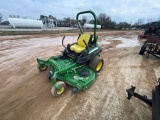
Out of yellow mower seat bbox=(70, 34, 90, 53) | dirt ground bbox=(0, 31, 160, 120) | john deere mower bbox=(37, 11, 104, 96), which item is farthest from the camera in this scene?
yellow mower seat bbox=(70, 34, 90, 53)

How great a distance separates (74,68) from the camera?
3217mm

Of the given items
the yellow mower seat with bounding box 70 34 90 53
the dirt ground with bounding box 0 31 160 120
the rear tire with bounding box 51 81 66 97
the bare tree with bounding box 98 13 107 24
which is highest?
the bare tree with bounding box 98 13 107 24

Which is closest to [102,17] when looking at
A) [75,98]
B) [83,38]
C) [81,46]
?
[83,38]

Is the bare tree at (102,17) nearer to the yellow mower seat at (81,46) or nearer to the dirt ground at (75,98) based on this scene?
the yellow mower seat at (81,46)

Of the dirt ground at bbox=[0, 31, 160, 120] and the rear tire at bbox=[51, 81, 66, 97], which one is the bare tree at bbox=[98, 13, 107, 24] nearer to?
the dirt ground at bbox=[0, 31, 160, 120]

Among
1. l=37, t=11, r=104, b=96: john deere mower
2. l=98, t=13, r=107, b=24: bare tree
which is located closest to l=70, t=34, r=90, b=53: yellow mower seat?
l=37, t=11, r=104, b=96: john deere mower

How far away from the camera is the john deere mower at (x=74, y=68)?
2.78m

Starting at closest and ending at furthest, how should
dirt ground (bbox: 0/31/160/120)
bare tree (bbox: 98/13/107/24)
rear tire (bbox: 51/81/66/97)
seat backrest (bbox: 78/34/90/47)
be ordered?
dirt ground (bbox: 0/31/160/120) < rear tire (bbox: 51/81/66/97) < seat backrest (bbox: 78/34/90/47) < bare tree (bbox: 98/13/107/24)

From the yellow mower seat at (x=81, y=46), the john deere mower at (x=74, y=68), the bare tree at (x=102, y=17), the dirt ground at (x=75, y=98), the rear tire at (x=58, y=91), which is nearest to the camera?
the dirt ground at (x=75, y=98)

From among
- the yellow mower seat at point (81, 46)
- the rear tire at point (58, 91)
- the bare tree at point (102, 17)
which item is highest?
the bare tree at point (102, 17)

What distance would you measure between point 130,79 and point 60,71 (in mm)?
2321

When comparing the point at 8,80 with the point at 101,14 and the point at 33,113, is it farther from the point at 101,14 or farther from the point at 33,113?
the point at 101,14

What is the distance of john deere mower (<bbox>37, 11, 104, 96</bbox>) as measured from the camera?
278 cm

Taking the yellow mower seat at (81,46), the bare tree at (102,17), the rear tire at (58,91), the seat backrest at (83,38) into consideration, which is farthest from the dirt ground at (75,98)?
the bare tree at (102,17)
